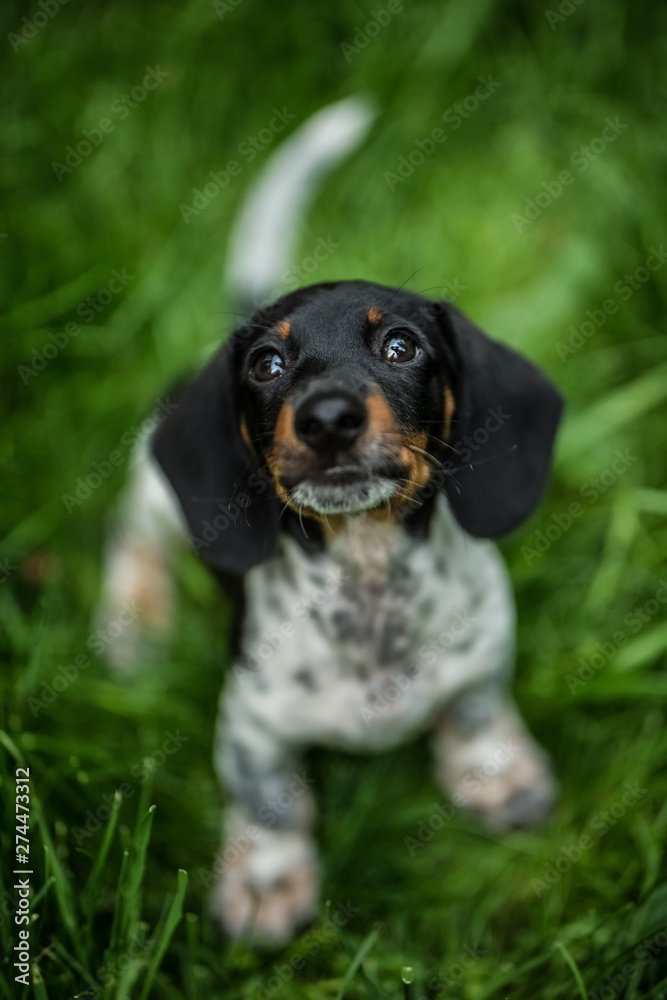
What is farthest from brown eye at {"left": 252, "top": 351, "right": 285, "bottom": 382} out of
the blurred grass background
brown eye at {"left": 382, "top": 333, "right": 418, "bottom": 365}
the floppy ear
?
the blurred grass background

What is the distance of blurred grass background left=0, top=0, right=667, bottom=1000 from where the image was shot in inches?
112

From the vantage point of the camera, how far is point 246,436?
254 centimetres

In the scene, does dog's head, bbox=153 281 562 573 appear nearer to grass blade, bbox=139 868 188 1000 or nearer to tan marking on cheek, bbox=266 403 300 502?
tan marking on cheek, bbox=266 403 300 502

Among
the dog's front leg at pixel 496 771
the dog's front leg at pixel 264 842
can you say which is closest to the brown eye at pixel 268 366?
the dog's front leg at pixel 264 842

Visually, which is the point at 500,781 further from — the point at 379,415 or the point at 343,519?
the point at 379,415

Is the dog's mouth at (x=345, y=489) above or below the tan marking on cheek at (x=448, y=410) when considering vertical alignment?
above

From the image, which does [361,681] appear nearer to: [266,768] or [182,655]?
[266,768]

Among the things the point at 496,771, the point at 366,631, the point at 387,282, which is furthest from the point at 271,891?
the point at 387,282

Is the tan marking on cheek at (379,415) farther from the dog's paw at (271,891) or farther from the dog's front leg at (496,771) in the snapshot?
the dog's paw at (271,891)

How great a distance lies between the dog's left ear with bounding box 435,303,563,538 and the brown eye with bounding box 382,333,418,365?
0.15 metres

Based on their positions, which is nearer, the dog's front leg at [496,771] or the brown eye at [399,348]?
the brown eye at [399,348]

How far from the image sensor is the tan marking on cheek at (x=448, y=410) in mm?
2451

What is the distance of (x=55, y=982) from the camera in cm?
255

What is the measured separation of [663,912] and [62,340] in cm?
340
